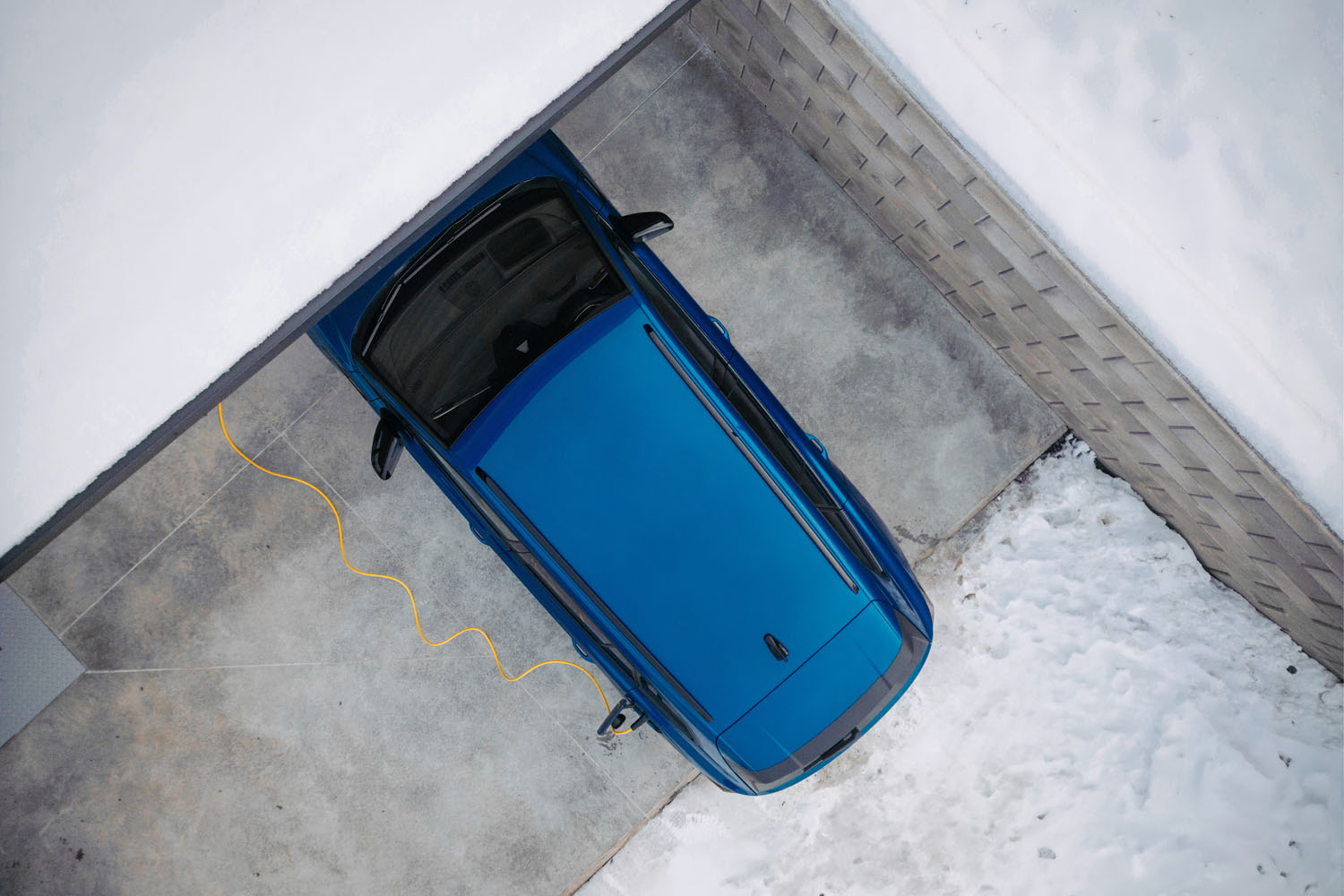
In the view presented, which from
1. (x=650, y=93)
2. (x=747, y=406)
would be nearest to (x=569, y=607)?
(x=747, y=406)

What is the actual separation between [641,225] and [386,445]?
5.00 ft

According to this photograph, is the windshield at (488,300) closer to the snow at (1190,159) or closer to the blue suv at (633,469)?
the blue suv at (633,469)

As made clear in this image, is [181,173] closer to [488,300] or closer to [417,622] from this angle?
[488,300]

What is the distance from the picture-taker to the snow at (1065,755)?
3.58m

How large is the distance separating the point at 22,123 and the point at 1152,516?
489 centimetres

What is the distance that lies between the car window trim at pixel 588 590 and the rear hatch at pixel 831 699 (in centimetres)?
24

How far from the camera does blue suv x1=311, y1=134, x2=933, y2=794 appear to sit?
2871 millimetres

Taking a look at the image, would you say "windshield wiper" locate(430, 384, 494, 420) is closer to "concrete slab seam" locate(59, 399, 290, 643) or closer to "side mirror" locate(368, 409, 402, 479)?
"side mirror" locate(368, 409, 402, 479)

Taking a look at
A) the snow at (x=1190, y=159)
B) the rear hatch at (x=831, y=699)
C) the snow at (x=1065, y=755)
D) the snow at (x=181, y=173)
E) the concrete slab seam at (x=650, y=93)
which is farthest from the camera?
the concrete slab seam at (x=650, y=93)

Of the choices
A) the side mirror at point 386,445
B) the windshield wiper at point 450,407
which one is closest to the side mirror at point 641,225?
the windshield wiper at point 450,407

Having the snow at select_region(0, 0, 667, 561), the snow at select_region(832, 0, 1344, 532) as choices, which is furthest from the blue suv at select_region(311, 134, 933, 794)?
the snow at select_region(832, 0, 1344, 532)

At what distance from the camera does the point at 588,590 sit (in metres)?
2.97

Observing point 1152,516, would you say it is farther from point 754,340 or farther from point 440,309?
point 440,309

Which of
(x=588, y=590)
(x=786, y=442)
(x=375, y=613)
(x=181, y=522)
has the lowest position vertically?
(x=786, y=442)
